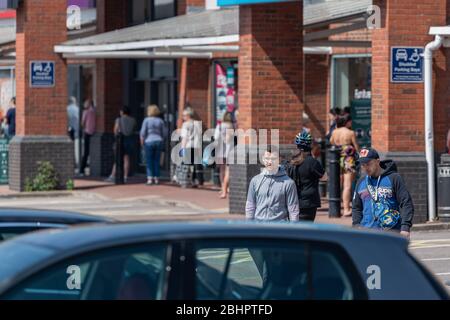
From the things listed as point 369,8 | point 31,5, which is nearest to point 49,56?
point 31,5

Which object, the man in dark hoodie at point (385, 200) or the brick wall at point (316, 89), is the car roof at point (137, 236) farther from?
the brick wall at point (316, 89)

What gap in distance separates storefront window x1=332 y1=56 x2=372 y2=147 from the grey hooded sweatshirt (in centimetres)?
1293

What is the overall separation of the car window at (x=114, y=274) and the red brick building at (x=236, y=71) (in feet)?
44.3

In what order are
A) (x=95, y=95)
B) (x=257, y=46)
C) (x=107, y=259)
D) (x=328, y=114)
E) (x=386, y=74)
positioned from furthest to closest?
(x=95, y=95), (x=328, y=114), (x=257, y=46), (x=386, y=74), (x=107, y=259)

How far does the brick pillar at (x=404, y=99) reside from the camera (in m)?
18.7

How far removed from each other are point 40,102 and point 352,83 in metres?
7.10

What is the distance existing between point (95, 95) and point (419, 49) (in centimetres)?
1489

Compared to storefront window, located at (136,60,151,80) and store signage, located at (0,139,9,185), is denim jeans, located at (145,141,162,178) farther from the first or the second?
storefront window, located at (136,60,151,80)

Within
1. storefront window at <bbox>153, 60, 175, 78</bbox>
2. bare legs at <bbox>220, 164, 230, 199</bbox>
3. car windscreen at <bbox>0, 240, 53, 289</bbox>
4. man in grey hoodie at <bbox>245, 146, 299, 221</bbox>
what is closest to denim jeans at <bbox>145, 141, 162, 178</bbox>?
bare legs at <bbox>220, 164, 230, 199</bbox>

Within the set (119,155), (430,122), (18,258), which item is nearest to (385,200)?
(18,258)

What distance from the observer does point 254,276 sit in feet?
31.7

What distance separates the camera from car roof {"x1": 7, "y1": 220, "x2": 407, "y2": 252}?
5363mm

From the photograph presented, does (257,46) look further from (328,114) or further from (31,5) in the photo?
(31,5)

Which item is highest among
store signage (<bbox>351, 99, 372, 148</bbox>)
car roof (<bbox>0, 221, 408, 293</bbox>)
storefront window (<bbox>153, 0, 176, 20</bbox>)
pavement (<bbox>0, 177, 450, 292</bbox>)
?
storefront window (<bbox>153, 0, 176, 20</bbox>)
